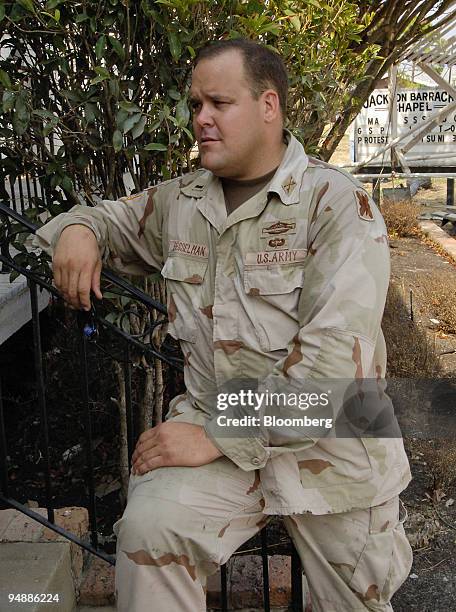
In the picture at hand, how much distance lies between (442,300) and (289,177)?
17.9 feet

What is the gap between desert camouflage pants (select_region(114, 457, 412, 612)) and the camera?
6.81 ft

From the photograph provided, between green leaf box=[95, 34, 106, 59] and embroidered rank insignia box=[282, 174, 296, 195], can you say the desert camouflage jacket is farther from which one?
green leaf box=[95, 34, 106, 59]

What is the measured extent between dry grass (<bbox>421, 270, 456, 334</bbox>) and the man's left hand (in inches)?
201

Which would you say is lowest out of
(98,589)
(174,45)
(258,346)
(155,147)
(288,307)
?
(98,589)

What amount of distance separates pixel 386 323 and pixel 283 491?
14.4ft

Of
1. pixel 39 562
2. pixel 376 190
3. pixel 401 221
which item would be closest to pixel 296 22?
pixel 39 562

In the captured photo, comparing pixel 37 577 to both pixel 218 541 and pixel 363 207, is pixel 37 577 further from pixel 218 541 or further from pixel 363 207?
pixel 363 207

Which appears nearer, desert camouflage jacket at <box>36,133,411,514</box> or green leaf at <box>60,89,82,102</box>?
desert camouflage jacket at <box>36,133,411,514</box>

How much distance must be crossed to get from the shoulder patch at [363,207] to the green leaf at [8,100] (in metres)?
1.36

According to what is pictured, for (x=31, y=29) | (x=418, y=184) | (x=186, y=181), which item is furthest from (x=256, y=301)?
(x=418, y=184)

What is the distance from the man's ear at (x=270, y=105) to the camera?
240 centimetres

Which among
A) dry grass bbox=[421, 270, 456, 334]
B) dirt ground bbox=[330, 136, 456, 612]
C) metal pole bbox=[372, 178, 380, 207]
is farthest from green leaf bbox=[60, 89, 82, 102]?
metal pole bbox=[372, 178, 380, 207]

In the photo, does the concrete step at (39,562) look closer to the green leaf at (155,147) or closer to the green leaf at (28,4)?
the green leaf at (155,147)

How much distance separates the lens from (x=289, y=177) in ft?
7.73
